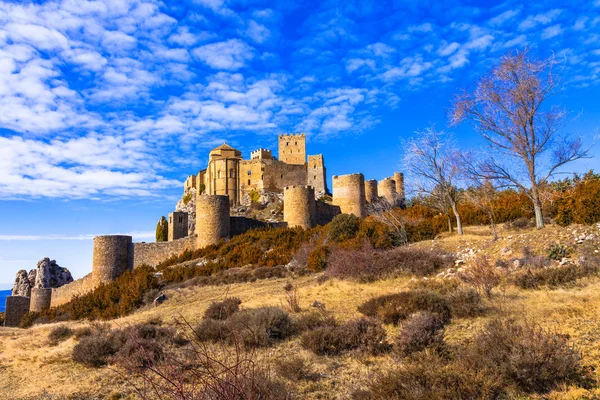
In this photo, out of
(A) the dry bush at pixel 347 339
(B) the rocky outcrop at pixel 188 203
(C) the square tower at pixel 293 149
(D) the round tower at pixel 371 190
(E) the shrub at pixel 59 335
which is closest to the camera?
(A) the dry bush at pixel 347 339

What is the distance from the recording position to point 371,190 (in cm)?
3838

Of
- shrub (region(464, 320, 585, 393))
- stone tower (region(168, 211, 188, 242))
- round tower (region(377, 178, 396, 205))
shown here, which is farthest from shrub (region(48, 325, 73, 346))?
round tower (region(377, 178, 396, 205))

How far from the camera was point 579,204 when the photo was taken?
13.9 metres

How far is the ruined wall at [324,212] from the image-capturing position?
3294 cm

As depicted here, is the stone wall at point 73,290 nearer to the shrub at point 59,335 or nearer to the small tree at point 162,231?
the small tree at point 162,231

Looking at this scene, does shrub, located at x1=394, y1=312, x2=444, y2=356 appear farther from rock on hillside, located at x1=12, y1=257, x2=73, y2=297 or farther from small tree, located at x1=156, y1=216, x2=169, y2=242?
rock on hillside, located at x1=12, y1=257, x2=73, y2=297

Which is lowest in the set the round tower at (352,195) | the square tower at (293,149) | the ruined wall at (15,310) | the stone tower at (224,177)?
the ruined wall at (15,310)

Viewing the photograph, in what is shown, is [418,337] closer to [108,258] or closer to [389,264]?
[389,264]

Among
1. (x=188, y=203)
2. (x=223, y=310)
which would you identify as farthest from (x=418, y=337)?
(x=188, y=203)

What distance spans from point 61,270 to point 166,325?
31.4m

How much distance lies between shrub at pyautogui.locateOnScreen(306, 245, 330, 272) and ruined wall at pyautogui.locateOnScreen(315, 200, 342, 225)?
43.6 ft

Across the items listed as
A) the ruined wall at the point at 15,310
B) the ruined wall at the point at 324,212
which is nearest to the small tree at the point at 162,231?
the ruined wall at the point at 15,310

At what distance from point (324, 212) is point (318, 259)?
1516 centimetres

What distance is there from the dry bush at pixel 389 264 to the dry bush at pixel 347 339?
6024 millimetres
